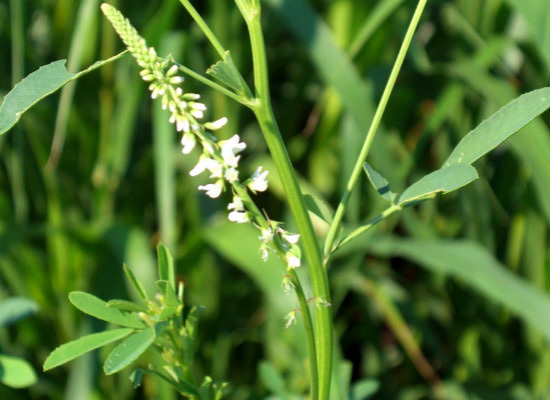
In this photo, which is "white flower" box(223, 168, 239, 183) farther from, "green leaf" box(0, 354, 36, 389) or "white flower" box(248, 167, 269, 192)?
"green leaf" box(0, 354, 36, 389)

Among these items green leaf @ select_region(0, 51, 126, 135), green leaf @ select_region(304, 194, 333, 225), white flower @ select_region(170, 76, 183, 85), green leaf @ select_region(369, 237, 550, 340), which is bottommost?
green leaf @ select_region(369, 237, 550, 340)

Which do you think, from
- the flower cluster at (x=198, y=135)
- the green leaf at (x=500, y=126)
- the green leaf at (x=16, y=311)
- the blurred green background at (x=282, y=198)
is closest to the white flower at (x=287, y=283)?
the flower cluster at (x=198, y=135)

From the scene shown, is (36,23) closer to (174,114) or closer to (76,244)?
(76,244)

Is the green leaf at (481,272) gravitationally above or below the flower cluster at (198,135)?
below

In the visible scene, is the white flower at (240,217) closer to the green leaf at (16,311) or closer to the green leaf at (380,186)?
the green leaf at (380,186)

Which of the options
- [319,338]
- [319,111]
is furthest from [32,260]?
[319,338]

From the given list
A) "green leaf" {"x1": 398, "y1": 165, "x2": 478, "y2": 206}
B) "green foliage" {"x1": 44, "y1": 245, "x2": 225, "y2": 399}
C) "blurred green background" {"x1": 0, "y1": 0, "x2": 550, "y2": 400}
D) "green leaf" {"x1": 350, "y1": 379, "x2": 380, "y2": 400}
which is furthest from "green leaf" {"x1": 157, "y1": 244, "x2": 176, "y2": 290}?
"blurred green background" {"x1": 0, "y1": 0, "x2": 550, "y2": 400}

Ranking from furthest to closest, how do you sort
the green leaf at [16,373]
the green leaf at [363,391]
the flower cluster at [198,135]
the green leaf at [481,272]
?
the green leaf at [481,272]
the green leaf at [363,391]
the green leaf at [16,373]
the flower cluster at [198,135]

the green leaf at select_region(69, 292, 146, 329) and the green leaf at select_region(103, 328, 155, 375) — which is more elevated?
the green leaf at select_region(69, 292, 146, 329)
